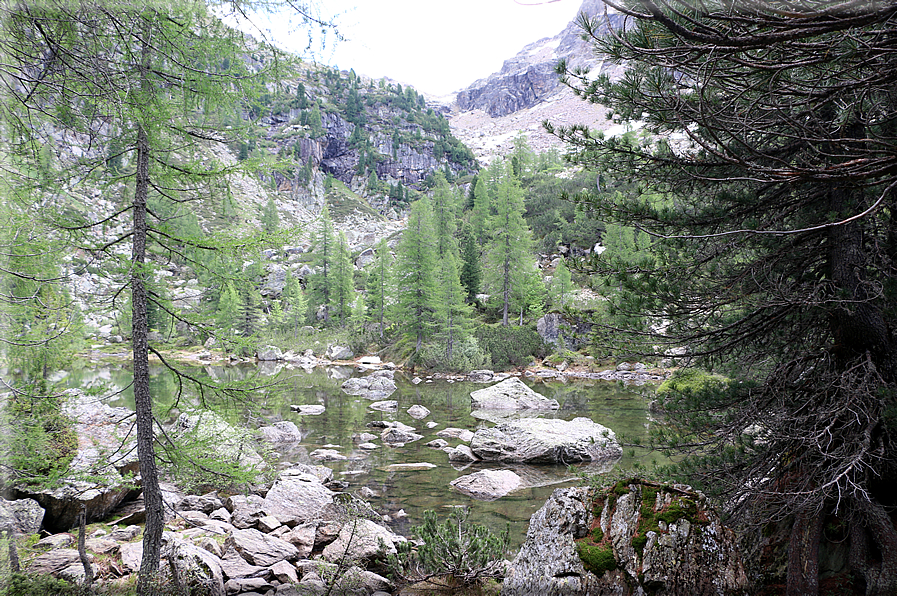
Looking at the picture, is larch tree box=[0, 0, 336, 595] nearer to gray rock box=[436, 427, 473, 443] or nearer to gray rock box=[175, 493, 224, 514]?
gray rock box=[175, 493, 224, 514]

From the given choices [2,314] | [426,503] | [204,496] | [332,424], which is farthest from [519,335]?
[2,314]

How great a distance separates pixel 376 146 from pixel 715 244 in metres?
135

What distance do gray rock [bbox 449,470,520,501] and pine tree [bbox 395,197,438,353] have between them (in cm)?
2044

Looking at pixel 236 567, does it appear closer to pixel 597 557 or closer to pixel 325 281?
pixel 597 557

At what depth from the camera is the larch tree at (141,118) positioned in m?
3.11

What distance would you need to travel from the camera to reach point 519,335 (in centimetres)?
2944

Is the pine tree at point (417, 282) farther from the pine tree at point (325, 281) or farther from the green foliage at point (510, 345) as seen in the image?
the pine tree at point (325, 281)

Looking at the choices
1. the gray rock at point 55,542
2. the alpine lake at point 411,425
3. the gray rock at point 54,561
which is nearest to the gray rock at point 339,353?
the alpine lake at point 411,425

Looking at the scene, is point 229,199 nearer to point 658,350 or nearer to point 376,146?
point 658,350

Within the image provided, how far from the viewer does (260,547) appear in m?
5.87

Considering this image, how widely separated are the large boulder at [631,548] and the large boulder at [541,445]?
21.5 ft

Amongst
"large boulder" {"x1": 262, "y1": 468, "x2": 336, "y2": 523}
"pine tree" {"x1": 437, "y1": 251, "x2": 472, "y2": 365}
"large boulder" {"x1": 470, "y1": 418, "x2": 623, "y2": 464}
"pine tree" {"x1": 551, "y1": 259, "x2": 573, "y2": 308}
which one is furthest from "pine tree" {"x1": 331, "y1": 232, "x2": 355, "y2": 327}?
"large boulder" {"x1": 262, "y1": 468, "x2": 336, "y2": 523}

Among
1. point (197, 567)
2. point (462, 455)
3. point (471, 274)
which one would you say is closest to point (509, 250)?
point (471, 274)

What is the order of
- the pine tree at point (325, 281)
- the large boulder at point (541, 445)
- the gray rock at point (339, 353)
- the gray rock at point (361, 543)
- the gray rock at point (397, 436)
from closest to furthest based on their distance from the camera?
the gray rock at point (361, 543), the large boulder at point (541, 445), the gray rock at point (397, 436), the gray rock at point (339, 353), the pine tree at point (325, 281)
